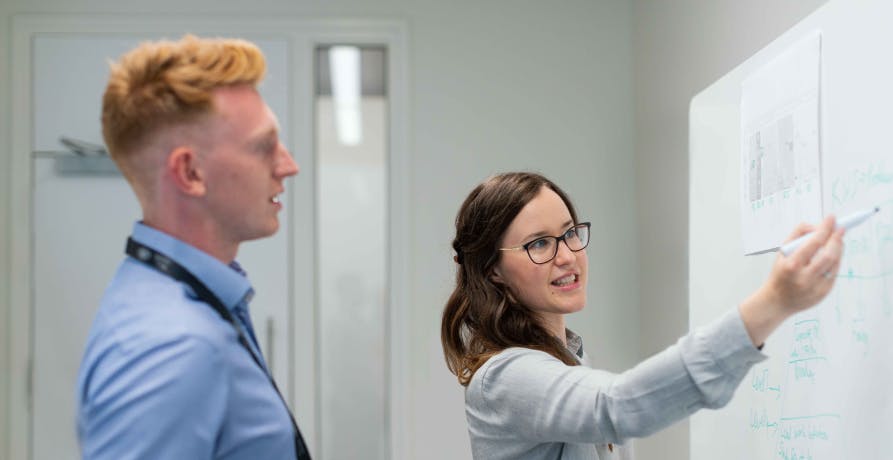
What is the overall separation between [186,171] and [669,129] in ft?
7.78

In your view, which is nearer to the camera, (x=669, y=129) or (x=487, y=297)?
(x=487, y=297)

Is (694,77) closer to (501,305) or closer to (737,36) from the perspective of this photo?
(737,36)

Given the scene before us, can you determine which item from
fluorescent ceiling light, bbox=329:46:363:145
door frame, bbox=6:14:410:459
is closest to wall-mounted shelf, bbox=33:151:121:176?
door frame, bbox=6:14:410:459

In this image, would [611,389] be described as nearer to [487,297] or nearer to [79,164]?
[487,297]

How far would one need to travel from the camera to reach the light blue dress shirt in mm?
934

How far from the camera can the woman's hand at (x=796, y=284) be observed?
41.7 inches

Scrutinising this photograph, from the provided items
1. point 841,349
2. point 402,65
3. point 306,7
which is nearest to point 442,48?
point 402,65

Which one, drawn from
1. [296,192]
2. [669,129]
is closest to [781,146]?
[669,129]

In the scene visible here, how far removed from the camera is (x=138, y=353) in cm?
96

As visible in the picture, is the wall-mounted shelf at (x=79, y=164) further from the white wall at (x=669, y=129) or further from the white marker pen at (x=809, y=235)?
the white marker pen at (x=809, y=235)

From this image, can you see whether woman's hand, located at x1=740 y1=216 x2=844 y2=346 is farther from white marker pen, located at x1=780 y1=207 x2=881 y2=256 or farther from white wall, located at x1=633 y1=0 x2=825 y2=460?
white wall, located at x1=633 y1=0 x2=825 y2=460

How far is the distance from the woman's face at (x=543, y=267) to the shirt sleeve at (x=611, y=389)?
163 millimetres

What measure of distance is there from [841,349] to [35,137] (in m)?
3.01

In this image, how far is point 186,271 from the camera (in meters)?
1.07
